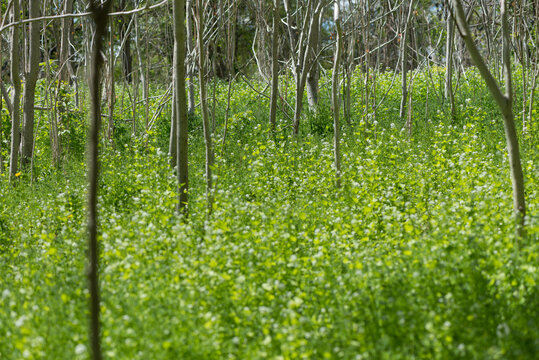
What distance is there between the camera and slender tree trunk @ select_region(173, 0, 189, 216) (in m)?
4.50

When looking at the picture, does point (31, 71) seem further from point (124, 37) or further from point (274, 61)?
point (274, 61)

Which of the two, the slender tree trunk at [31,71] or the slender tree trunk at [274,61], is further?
the slender tree trunk at [274,61]

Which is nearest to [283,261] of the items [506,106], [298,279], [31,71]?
[298,279]

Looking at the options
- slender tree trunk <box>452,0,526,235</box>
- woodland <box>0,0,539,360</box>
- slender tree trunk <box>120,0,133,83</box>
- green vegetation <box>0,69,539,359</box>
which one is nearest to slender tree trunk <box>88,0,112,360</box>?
woodland <box>0,0,539,360</box>

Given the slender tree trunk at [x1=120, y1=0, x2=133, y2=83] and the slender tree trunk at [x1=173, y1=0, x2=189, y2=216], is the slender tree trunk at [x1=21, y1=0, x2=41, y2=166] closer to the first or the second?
the slender tree trunk at [x1=120, y1=0, x2=133, y2=83]

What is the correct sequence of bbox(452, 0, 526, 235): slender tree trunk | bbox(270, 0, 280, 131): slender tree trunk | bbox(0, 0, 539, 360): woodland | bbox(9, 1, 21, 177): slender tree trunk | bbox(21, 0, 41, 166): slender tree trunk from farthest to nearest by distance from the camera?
bbox(270, 0, 280, 131): slender tree trunk, bbox(21, 0, 41, 166): slender tree trunk, bbox(9, 1, 21, 177): slender tree trunk, bbox(452, 0, 526, 235): slender tree trunk, bbox(0, 0, 539, 360): woodland

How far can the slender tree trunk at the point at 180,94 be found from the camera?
14.8 ft

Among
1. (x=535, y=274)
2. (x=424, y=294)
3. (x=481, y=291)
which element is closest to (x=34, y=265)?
(x=424, y=294)

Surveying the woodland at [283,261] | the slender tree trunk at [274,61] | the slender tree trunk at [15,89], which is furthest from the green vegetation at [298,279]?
the slender tree trunk at [274,61]

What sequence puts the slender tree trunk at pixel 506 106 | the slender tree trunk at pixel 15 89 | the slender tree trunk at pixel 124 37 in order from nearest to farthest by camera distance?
the slender tree trunk at pixel 506 106
the slender tree trunk at pixel 15 89
the slender tree trunk at pixel 124 37

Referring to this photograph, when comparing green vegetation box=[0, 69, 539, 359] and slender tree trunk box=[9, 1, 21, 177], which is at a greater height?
slender tree trunk box=[9, 1, 21, 177]

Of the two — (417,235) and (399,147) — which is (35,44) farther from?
(417,235)

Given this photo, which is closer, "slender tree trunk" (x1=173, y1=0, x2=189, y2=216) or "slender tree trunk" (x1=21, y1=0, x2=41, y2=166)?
"slender tree trunk" (x1=173, y1=0, x2=189, y2=216)

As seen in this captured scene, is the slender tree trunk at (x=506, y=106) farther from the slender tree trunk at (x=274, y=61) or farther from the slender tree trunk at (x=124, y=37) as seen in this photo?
the slender tree trunk at (x=124, y=37)
